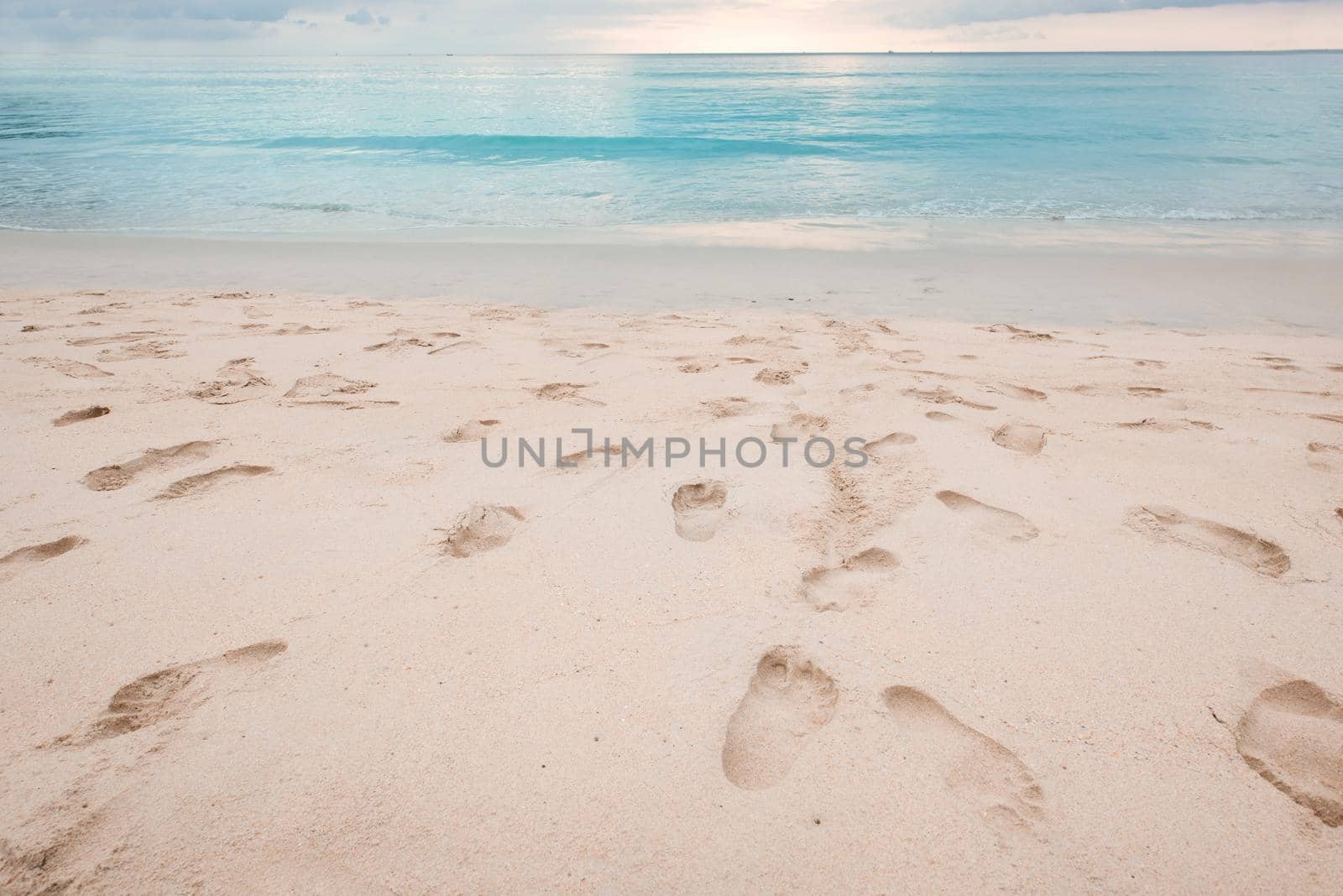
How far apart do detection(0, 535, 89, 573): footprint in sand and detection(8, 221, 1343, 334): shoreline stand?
132 inches

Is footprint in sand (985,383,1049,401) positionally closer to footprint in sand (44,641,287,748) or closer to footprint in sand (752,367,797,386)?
footprint in sand (752,367,797,386)

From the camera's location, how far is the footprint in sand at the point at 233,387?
118 inches

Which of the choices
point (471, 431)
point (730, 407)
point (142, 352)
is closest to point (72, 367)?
point (142, 352)

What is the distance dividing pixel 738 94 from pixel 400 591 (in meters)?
35.9

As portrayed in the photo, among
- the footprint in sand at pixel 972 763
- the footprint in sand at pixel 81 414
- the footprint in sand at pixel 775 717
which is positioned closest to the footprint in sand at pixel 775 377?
the footprint in sand at pixel 775 717

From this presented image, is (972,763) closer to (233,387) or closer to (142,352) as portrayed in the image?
(233,387)

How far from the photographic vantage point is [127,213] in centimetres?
842

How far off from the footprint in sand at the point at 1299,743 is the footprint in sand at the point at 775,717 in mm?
854

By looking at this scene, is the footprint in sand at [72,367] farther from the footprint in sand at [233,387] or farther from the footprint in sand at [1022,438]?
the footprint in sand at [1022,438]

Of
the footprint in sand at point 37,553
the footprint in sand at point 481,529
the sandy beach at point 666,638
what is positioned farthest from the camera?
the footprint in sand at point 481,529

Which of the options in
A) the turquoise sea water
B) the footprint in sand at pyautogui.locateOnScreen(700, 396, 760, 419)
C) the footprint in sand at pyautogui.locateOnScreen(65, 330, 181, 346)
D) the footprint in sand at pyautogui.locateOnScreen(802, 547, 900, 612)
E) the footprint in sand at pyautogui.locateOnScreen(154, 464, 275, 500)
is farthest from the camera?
the turquoise sea water

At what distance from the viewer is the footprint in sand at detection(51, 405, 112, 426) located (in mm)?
2734

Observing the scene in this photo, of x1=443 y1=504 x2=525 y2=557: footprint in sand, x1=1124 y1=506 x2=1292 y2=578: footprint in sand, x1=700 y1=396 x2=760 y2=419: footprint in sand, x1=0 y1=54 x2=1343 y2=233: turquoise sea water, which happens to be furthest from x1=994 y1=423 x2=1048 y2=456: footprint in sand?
x1=0 y1=54 x2=1343 y2=233: turquoise sea water

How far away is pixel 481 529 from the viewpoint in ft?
6.91
